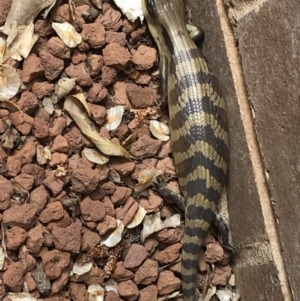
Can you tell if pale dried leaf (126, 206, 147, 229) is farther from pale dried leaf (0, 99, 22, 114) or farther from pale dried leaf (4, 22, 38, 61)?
pale dried leaf (4, 22, 38, 61)

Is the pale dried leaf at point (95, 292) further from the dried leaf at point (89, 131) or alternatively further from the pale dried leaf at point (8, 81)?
the pale dried leaf at point (8, 81)

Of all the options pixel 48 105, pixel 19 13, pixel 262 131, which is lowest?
pixel 262 131

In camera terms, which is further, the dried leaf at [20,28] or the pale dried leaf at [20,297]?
the dried leaf at [20,28]

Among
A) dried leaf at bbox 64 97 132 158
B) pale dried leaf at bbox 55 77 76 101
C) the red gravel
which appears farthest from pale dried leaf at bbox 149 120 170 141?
pale dried leaf at bbox 55 77 76 101

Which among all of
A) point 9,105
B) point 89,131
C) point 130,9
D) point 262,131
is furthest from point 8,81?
point 262,131

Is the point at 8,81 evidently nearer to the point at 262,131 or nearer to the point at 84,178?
the point at 84,178

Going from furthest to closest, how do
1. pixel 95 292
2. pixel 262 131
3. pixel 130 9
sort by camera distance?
pixel 130 9, pixel 95 292, pixel 262 131

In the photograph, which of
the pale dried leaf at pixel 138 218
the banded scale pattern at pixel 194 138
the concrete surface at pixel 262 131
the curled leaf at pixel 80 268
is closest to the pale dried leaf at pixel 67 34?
the banded scale pattern at pixel 194 138
